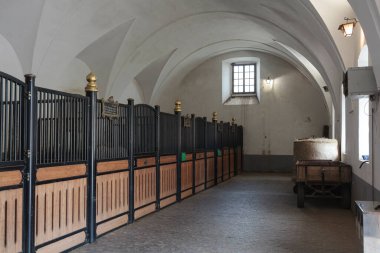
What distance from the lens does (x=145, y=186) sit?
7059 millimetres

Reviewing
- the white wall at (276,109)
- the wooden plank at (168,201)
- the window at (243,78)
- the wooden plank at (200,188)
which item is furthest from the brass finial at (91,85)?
the window at (243,78)

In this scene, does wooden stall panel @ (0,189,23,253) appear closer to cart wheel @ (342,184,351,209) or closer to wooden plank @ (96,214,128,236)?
wooden plank @ (96,214,128,236)

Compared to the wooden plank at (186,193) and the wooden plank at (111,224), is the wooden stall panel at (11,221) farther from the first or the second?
the wooden plank at (186,193)

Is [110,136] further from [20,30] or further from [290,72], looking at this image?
[290,72]

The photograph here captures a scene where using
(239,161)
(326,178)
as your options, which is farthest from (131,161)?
(239,161)

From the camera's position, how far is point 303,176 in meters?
7.90

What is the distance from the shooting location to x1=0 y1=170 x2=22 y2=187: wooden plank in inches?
150

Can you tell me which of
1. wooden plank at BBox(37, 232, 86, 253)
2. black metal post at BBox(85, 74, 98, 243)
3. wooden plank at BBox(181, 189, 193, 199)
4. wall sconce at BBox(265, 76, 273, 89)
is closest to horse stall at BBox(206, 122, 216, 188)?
wooden plank at BBox(181, 189, 193, 199)

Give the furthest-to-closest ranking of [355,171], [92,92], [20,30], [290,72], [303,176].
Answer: [290,72] → [20,30] → [303,176] → [355,171] → [92,92]

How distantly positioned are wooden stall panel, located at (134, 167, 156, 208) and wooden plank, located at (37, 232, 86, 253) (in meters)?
1.68

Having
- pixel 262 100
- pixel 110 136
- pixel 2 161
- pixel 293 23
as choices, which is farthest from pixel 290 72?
pixel 2 161

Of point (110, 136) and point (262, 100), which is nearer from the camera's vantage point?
point (110, 136)

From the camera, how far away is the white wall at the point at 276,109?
17.0 m

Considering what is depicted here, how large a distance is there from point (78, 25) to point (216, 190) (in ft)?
18.8
